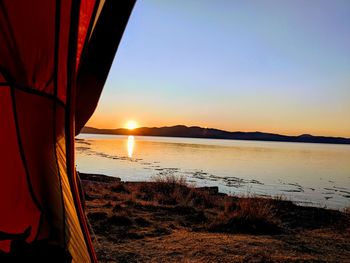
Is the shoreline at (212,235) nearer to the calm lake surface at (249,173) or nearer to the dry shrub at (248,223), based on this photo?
the dry shrub at (248,223)

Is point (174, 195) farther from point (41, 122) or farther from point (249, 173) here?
point (249, 173)

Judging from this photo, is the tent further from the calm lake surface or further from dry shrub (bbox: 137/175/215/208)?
the calm lake surface

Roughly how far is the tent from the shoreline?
1.57 meters

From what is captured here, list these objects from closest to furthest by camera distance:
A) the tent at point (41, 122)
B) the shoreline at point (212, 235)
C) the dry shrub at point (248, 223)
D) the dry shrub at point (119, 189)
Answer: the tent at point (41, 122)
the shoreline at point (212, 235)
the dry shrub at point (248, 223)
the dry shrub at point (119, 189)

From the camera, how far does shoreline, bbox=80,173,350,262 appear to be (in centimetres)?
534

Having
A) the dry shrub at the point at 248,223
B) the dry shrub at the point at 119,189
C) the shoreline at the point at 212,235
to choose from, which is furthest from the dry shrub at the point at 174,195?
the dry shrub at the point at 248,223

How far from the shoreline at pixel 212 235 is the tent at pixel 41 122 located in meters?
1.57

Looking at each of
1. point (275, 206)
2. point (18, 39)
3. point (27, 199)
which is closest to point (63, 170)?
point (27, 199)

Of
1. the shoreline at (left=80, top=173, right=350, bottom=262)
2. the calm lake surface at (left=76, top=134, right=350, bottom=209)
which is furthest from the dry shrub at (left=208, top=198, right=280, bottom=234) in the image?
the calm lake surface at (left=76, top=134, right=350, bottom=209)

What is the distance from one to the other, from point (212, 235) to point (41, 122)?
4.69 metres

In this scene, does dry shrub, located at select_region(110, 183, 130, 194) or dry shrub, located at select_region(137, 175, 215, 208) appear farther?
dry shrub, located at select_region(110, 183, 130, 194)

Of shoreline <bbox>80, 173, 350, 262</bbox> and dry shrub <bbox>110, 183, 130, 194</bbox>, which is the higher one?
shoreline <bbox>80, 173, 350, 262</bbox>

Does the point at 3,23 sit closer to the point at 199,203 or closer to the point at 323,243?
the point at 323,243

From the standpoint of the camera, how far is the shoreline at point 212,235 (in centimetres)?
534
